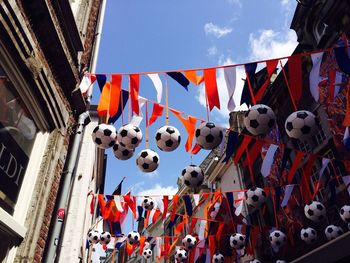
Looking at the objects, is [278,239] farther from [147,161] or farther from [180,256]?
[147,161]

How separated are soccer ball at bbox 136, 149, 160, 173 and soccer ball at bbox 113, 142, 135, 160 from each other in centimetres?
29

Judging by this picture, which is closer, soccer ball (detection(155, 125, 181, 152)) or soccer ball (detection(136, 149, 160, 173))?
soccer ball (detection(155, 125, 181, 152))

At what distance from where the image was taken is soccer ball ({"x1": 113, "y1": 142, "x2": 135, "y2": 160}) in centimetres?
555

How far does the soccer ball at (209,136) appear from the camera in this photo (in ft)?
17.4

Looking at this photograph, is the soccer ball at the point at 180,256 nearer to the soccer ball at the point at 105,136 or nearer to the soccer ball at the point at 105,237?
the soccer ball at the point at 105,237

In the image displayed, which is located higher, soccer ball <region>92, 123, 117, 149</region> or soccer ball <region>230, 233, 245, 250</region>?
soccer ball <region>230, 233, 245, 250</region>

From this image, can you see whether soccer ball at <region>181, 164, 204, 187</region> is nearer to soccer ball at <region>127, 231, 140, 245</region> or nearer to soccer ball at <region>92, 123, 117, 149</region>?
soccer ball at <region>92, 123, 117, 149</region>

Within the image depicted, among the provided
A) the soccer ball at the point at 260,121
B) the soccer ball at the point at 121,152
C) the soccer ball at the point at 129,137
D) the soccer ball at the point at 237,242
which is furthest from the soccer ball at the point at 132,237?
the soccer ball at the point at 260,121

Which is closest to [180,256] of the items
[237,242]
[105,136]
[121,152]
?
[237,242]

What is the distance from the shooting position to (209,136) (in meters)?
5.30

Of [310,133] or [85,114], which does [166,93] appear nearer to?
[85,114]

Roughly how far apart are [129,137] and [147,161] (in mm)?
811

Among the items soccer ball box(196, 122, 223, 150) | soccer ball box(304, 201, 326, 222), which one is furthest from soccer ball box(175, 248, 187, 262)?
soccer ball box(196, 122, 223, 150)

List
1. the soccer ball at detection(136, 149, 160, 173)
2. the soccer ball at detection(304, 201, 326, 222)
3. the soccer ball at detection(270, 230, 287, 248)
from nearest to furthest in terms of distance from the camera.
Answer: the soccer ball at detection(136, 149, 160, 173) → the soccer ball at detection(304, 201, 326, 222) → the soccer ball at detection(270, 230, 287, 248)
